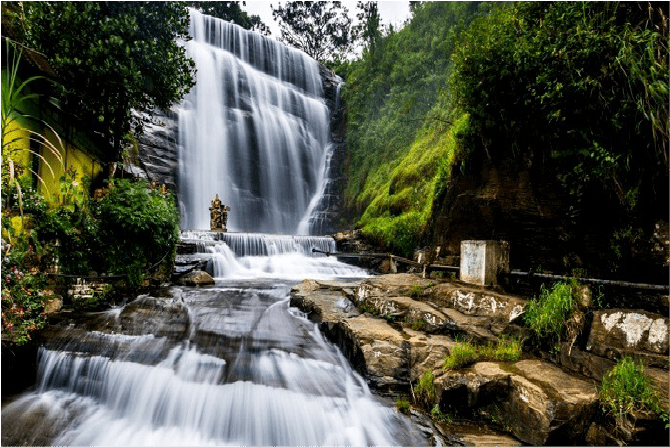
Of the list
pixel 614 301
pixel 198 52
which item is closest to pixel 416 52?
pixel 198 52

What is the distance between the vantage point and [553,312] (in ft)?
14.8

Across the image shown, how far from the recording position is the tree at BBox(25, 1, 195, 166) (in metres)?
7.63

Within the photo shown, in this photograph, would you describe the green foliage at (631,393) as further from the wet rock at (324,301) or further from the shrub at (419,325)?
the wet rock at (324,301)

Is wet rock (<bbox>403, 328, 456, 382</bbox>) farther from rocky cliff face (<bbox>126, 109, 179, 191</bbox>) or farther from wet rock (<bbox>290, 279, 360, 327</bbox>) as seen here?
rocky cliff face (<bbox>126, 109, 179, 191</bbox>)

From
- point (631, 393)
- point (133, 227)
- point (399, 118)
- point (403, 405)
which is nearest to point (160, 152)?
point (399, 118)

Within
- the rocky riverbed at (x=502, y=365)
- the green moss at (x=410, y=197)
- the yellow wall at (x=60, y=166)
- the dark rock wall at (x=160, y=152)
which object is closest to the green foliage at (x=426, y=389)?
the rocky riverbed at (x=502, y=365)

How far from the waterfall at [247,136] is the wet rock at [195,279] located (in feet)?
35.2

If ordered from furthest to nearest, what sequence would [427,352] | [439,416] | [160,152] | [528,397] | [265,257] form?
[160,152], [265,257], [427,352], [439,416], [528,397]

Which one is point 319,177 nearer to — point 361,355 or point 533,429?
point 361,355

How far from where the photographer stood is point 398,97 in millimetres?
23547

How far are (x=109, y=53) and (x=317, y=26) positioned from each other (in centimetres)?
3515

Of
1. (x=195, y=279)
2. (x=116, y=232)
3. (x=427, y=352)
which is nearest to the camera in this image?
(x=427, y=352)

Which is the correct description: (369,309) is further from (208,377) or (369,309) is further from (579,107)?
(579,107)

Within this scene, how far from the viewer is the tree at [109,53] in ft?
25.0
